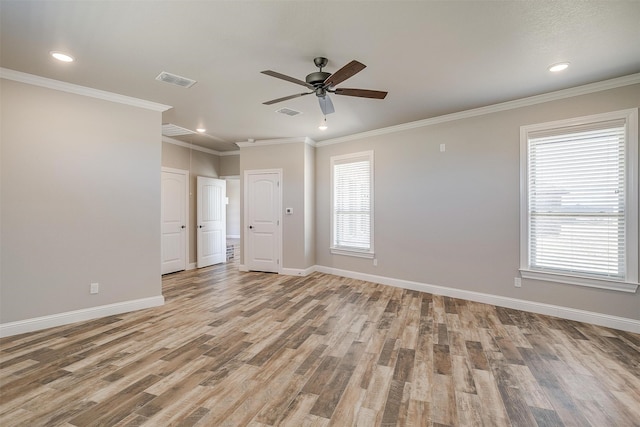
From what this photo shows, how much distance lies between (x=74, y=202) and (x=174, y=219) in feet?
8.77

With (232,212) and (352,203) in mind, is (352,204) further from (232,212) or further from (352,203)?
(232,212)

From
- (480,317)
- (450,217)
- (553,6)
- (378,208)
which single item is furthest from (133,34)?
(480,317)

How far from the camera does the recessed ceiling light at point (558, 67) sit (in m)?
2.80

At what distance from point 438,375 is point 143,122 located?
4.52 metres

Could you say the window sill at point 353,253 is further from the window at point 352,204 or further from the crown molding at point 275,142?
the crown molding at point 275,142

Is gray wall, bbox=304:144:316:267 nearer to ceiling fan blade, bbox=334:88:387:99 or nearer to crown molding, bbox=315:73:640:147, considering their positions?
crown molding, bbox=315:73:640:147

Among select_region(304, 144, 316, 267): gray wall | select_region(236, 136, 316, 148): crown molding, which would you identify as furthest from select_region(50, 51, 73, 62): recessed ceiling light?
select_region(304, 144, 316, 267): gray wall

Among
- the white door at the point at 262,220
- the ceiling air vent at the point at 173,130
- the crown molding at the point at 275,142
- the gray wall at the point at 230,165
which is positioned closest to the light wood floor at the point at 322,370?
the white door at the point at 262,220

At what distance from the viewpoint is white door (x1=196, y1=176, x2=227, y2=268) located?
6422 mm

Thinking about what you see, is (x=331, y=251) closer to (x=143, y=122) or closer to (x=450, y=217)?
(x=450, y=217)

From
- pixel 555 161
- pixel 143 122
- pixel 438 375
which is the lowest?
pixel 438 375

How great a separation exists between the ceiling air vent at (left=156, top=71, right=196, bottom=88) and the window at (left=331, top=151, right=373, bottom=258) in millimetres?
3127

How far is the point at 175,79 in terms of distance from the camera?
3092 mm

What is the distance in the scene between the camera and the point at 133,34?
7.54ft
